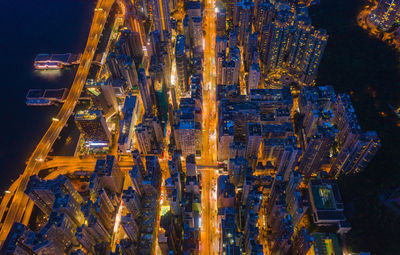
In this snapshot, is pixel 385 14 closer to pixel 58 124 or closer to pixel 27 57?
pixel 58 124

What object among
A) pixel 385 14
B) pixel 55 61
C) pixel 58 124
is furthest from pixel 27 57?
pixel 385 14

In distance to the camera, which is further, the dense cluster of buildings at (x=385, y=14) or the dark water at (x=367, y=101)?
the dense cluster of buildings at (x=385, y=14)

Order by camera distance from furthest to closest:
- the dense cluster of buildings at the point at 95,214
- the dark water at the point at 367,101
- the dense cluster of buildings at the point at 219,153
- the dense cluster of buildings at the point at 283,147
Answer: the dark water at the point at 367,101 → the dense cluster of buildings at the point at 219,153 → the dense cluster of buildings at the point at 283,147 → the dense cluster of buildings at the point at 95,214

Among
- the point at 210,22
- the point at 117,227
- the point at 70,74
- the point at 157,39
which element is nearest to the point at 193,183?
the point at 117,227

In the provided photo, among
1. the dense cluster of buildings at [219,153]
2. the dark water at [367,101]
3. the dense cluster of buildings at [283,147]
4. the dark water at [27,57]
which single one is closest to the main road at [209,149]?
the dense cluster of buildings at [219,153]

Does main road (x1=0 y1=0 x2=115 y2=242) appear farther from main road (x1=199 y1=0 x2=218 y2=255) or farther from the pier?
main road (x1=199 y1=0 x2=218 y2=255)

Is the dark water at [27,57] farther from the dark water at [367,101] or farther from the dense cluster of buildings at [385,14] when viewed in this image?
the dense cluster of buildings at [385,14]
